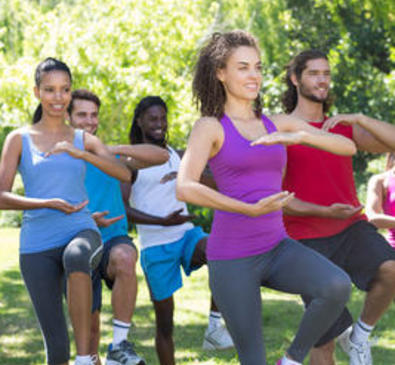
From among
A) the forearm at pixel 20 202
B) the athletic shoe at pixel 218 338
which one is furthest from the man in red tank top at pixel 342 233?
the athletic shoe at pixel 218 338

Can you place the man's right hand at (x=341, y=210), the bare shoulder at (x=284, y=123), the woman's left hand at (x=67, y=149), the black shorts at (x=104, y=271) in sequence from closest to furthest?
the bare shoulder at (x=284, y=123), the woman's left hand at (x=67, y=149), the man's right hand at (x=341, y=210), the black shorts at (x=104, y=271)

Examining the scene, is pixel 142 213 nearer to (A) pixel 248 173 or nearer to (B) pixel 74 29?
(A) pixel 248 173

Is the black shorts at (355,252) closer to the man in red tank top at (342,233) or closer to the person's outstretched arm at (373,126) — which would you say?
the man in red tank top at (342,233)

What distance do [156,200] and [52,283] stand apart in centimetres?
180

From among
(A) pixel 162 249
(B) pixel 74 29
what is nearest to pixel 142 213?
(A) pixel 162 249

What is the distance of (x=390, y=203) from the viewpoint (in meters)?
6.95

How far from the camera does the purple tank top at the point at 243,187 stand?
4246 millimetres

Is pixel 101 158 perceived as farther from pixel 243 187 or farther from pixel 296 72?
pixel 296 72

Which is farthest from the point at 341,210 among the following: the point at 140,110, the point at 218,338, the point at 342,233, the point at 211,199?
the point at 218,338

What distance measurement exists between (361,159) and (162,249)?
20404mm

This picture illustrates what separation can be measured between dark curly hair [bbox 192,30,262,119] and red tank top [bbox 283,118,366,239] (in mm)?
973

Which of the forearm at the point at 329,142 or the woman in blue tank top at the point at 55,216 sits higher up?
the forearm at the point at 329,142

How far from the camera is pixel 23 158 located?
206 inches

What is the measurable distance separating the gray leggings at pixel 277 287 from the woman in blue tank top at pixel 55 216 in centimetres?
118
